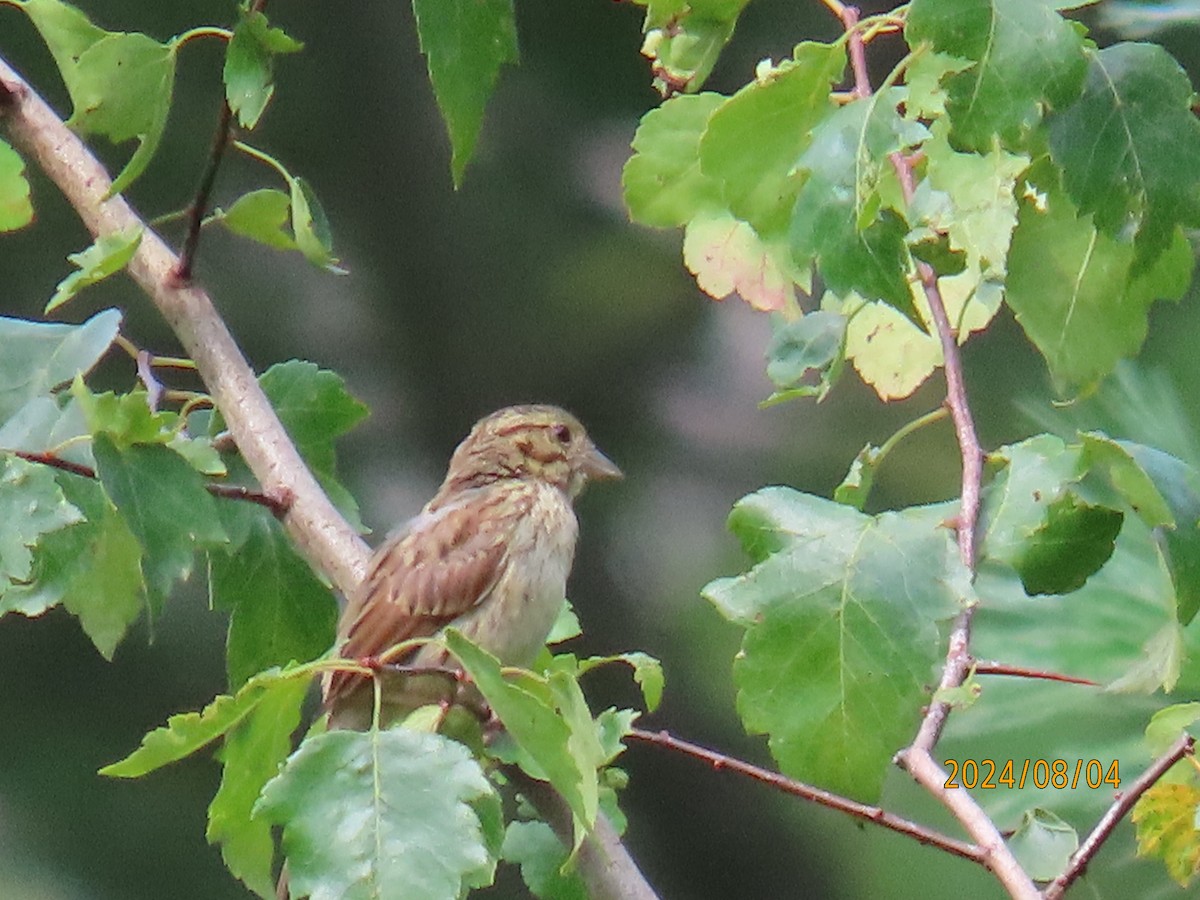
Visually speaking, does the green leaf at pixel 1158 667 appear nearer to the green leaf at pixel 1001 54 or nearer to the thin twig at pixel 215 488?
the green leaf at pixel 1001 54

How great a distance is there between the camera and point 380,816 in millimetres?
1285

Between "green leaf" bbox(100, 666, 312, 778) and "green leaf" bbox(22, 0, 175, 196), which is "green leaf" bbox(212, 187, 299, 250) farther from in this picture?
"green leaf" bbox(100, 666, 312, 778)

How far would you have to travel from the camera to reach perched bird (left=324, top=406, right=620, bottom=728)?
2.55m

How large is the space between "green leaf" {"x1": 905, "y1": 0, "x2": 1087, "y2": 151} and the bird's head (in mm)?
1925

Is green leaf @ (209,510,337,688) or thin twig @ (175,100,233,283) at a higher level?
thin twig @ (175,100,233,283)

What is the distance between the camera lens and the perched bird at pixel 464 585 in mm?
2551

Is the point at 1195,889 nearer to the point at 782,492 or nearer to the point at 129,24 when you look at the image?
the point at 782,492

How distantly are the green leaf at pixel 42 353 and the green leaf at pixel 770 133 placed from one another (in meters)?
0.67

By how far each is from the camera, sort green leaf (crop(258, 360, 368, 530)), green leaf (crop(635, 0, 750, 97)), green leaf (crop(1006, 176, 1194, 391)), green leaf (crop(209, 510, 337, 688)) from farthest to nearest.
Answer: green leaf (crop(258, 360, 368, 530)) → green leaf (crop(209, 510, 337, 688)) → green leaf (crop(635, 0, 750, 97)) → green leaf (crop(1006, 176, 1194, 391))

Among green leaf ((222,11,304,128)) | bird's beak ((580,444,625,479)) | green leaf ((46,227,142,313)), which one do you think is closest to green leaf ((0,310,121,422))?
green leaf ((46,227,142,313))

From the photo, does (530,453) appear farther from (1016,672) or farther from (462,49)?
(462,49)

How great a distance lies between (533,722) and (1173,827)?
3.34 ft

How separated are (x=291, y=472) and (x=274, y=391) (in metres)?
0.26
